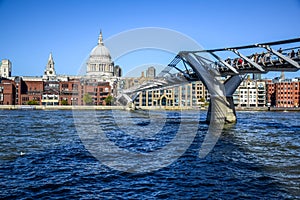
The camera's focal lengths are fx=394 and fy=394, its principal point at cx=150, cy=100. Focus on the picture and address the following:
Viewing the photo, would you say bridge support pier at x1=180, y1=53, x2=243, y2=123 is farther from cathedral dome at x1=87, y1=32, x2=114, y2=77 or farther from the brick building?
cathedral dome at x1=87, y1=32, x2=114, y2=77

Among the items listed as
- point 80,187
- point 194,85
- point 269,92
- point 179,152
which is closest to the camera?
point 80,187

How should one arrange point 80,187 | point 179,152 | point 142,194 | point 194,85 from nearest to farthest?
point 142,194 → point 80,187 → point 179,152 → point 194,85

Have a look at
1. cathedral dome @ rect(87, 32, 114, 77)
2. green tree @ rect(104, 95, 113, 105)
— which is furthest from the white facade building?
green tree @ rect(104, 95, 113, 105)

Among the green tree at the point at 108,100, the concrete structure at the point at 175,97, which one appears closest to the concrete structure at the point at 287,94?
the concrete structure at the point at 175,97

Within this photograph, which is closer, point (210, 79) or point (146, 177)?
point (146, 177)

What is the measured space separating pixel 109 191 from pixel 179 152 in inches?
320

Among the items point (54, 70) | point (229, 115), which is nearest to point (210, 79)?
point (229, 115)

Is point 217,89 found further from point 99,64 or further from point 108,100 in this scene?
point 99,64

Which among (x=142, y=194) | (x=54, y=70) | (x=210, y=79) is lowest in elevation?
(x=142, y=194)

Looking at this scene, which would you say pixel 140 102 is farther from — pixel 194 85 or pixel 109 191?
pixel 109 191

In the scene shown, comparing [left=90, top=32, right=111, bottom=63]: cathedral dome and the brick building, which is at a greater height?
[left=90, top=32, right=111, bottom=63]: cathedral dome

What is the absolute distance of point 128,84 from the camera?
153125 mm

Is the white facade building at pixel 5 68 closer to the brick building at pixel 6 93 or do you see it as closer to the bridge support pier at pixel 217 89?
the brick building at pixel 6 93

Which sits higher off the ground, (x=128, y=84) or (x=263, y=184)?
(x=128, y=84)
